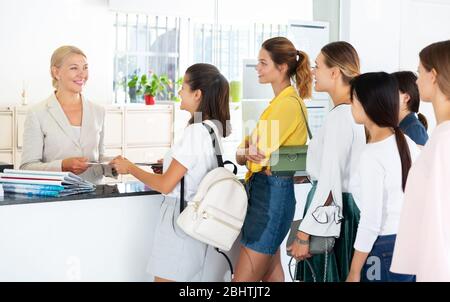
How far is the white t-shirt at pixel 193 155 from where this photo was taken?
280cm

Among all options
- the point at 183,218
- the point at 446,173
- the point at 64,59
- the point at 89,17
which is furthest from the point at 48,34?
the point at 446,173

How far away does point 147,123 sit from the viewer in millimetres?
6855

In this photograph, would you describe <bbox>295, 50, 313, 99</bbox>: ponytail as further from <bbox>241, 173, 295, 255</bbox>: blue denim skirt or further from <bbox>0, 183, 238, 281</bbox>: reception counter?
<bbox>0, 183, 238, 281</bbox>: reception counter

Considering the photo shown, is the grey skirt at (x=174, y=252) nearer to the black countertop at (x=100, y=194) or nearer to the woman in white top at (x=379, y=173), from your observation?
the black countertop at (x=100, y=194)

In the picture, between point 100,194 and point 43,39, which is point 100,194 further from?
point 43,39

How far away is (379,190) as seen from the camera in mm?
2516

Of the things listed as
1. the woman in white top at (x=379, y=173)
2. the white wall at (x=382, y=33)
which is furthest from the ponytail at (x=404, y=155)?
the white wall at (x=382, y=33)

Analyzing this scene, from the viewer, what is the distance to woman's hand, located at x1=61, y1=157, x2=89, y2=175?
11.1 feet

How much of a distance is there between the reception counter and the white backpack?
8.5 inches

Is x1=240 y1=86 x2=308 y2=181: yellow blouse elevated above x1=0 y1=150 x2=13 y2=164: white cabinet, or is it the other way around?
x1=240 y1=86 x2=308 y2=181: yellow blouse

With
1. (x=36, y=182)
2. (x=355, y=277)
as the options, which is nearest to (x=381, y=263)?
(x=355, y=277)

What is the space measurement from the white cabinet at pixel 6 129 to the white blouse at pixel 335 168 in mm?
3934

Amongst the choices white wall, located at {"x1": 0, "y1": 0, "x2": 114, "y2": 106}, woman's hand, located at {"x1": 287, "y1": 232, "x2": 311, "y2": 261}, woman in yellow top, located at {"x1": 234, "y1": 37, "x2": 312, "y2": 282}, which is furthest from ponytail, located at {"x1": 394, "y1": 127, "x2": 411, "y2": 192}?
white wall, located at {"x1": 0, "y1": 0, "x2": 114, "y2": 106}

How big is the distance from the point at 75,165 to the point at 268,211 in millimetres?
989
